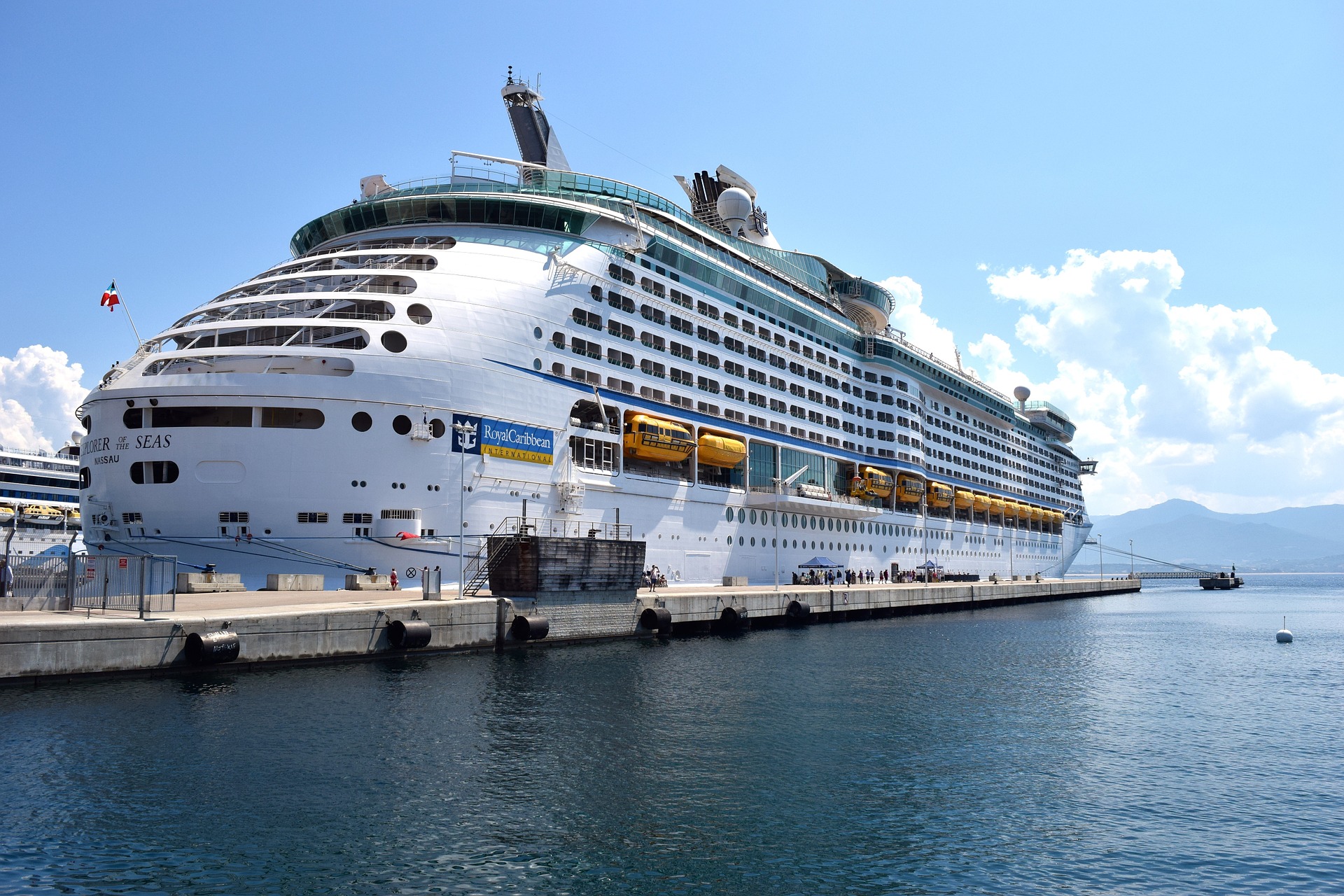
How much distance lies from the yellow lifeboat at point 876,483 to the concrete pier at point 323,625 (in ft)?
78.6

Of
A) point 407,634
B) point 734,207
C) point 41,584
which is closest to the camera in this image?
point 41,584

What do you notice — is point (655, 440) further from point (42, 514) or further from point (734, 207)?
point (42, 514)

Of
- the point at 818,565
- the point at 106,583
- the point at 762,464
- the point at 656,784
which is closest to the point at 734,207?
the point at 762,464

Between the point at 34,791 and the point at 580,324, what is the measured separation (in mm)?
34330


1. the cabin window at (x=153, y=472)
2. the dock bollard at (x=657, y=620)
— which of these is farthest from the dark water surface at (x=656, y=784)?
the cabin window at (x=153, y=472)

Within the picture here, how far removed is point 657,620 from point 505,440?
10323 millimetres

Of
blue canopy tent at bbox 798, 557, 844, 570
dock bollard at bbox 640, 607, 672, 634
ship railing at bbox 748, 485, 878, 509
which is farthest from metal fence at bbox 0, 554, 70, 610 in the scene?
blue canopy tent at bbox 798, 557, 844, 570

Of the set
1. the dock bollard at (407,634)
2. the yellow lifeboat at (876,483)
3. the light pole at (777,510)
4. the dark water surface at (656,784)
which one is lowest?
the dark water surface at (656,784)

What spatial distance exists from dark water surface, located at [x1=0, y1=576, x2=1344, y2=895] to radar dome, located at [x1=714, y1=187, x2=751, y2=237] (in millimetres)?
46462

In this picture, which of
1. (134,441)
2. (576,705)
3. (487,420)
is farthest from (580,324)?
(576,705)

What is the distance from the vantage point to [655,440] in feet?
160

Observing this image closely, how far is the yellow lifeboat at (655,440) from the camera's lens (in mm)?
47938

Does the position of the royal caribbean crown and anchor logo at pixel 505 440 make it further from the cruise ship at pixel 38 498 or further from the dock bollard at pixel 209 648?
the cruise ship at pixel 38 498

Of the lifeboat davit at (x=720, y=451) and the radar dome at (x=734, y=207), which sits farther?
the radar dome at (x=734, y=207)
